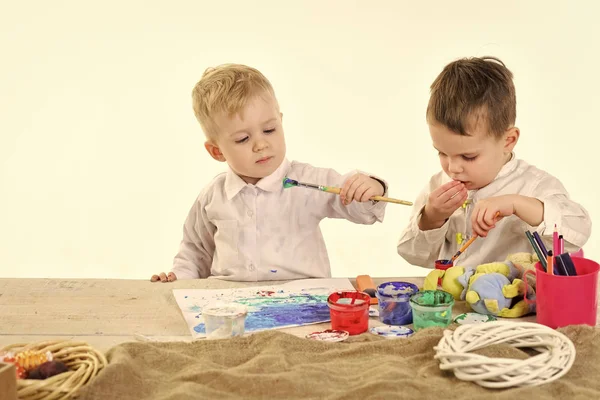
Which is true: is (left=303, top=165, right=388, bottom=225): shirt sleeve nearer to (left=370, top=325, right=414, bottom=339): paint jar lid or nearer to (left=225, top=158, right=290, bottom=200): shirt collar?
(left=225, top=158, right=290, bottom=200): shirt collar

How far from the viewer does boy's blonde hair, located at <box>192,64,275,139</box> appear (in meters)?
1.92

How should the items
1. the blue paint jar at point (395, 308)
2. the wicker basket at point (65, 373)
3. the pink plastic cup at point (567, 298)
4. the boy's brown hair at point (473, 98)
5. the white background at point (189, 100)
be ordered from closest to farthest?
1. the wicker basket at point (65, 373)
2. the pink plastic cup at point (567, 298)
3. the blue paint jar at point (395, 308)
4. the boy's brown hair at point (473, 98)
5. the white background at point (189, 100)

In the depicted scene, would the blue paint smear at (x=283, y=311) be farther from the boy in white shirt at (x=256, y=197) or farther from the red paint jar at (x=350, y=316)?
the boy in white shirt at (x=256, y=197)

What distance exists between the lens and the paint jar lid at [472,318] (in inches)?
58.4

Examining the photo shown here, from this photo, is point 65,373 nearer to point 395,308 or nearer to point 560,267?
point 395,308

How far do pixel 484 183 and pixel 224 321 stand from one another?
813 mm

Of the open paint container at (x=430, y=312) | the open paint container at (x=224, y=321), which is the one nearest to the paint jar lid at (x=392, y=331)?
the open paint container at (x=430, y=312)

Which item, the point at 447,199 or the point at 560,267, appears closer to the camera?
the point at 560,267

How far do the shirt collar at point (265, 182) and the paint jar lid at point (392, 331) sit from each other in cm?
64

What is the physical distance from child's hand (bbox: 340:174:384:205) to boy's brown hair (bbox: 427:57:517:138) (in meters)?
0.21

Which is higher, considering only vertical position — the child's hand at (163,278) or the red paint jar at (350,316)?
the child's hand at (163,278)

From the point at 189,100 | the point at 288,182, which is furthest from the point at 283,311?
the point at 189,100

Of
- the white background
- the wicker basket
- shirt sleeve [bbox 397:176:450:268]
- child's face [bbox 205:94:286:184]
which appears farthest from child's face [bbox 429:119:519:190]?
the white background

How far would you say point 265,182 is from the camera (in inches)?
79.8
